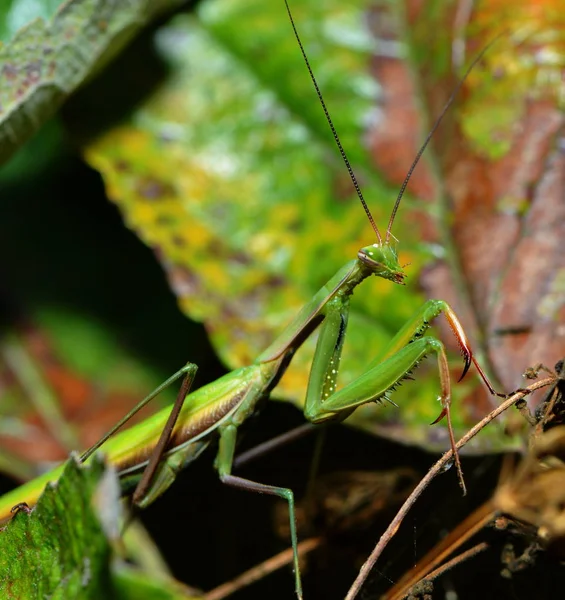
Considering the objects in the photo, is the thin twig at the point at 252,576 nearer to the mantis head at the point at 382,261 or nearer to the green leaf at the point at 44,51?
the mantis head at the point at 382,261

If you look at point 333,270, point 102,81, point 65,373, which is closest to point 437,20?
point 333,270

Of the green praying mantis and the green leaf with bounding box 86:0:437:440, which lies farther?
the green leaf with bounding box 86:0:437:440

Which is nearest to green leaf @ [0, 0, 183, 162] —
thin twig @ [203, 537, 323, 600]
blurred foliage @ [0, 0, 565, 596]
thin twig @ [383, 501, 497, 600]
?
blurred foliage @ [0, 0, 565, 596]

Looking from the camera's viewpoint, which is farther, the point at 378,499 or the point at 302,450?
the point at 302,450

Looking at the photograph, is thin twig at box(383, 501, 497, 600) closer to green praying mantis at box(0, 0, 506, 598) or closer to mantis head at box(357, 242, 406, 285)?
green praying mantis at box(0, 0, 506, 598)

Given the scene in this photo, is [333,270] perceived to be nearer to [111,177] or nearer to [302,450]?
[302,450]

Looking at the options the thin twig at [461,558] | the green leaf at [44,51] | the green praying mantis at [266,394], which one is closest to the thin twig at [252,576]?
the green praying mantis at [266,394]

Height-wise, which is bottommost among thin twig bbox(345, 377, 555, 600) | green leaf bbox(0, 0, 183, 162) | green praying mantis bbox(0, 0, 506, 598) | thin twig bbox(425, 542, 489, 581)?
thin twig bbox(425, 542, 489, 581)
